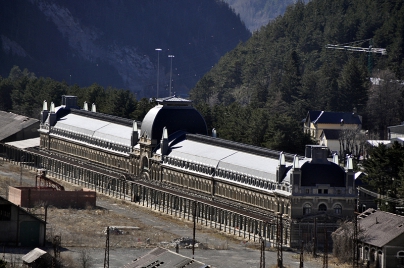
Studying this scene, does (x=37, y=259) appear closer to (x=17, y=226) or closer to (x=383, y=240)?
(x=17, y=226)

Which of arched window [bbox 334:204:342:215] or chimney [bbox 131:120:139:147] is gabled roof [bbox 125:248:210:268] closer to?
arched window [bbox 334:204:342:215]

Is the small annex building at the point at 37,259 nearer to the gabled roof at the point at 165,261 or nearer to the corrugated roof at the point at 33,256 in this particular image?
the corrugated roof at the point at 33,256

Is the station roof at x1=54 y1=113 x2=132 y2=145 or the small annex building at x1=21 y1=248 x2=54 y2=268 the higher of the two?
the station roof at x1=54 y1=113 x2=132 y2=145

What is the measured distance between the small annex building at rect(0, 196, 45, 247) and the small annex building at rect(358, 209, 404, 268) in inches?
1071

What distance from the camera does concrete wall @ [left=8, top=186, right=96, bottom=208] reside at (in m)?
140

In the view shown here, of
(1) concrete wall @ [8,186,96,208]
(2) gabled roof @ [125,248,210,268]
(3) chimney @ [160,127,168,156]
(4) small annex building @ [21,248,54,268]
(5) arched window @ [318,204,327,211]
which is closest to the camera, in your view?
(2) gabled roof @ [125,248,210,268]

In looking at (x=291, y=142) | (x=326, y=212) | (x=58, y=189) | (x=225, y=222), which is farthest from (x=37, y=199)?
(x=291, y=142)

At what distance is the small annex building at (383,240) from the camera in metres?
112

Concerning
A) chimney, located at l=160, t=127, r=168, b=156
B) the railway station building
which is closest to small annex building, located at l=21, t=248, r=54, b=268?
the railway station building

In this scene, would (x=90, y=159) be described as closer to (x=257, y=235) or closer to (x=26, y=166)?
(x=26, y=166)

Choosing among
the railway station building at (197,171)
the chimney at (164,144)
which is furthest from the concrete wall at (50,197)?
the chimney at (164,144)

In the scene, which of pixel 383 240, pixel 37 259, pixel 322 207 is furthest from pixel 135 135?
pixel 37 259

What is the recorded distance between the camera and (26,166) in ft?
602

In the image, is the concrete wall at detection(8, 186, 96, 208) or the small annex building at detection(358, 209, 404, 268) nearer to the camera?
the small annex building at detection(358, 209, 404, 268)
